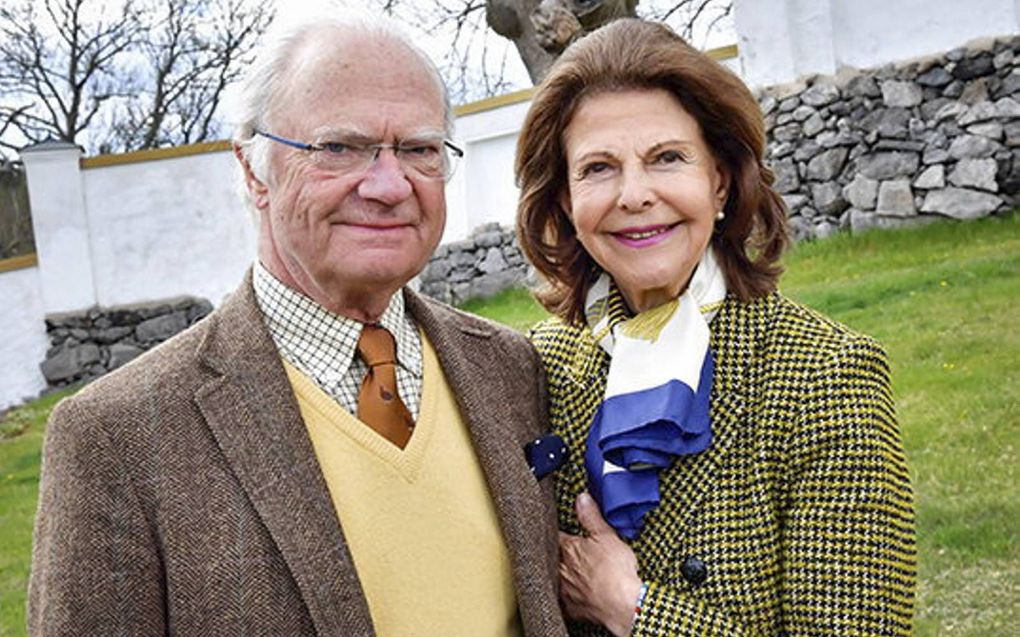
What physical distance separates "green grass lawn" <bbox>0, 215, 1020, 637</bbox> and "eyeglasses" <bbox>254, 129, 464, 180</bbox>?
8.75ft

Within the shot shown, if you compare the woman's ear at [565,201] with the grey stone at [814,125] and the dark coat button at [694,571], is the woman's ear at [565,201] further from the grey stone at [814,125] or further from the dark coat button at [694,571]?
the grey stone at [814,125]

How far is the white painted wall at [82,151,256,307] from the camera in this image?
41.1 feet

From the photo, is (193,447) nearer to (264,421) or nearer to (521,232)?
(264,421)

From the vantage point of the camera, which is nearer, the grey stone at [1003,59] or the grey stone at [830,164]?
the grey stone at [1003,59]

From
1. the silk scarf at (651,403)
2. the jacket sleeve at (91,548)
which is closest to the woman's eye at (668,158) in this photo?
the silk scarf at (651,403)

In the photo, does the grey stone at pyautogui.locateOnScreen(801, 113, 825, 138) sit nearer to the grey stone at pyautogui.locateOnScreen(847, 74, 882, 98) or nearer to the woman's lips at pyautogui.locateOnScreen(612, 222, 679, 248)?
the grey stone at pyautogui.locateOnScreen(847, 74, 882, 98)

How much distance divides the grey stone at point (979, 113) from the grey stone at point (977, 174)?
419 millimetres

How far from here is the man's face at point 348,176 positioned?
1872 millimetres

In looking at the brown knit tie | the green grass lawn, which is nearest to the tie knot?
the brown knit tie

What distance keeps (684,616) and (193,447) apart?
0.94 metres

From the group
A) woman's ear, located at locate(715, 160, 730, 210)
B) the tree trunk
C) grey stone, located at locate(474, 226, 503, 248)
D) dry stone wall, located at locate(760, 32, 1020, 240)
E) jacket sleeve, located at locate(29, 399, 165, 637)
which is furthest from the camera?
grey stone, located at locate(474, 226, 503, 248)

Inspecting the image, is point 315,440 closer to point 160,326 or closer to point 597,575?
point 597,575

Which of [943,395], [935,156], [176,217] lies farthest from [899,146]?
[176,217]

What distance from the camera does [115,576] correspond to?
165 cm
